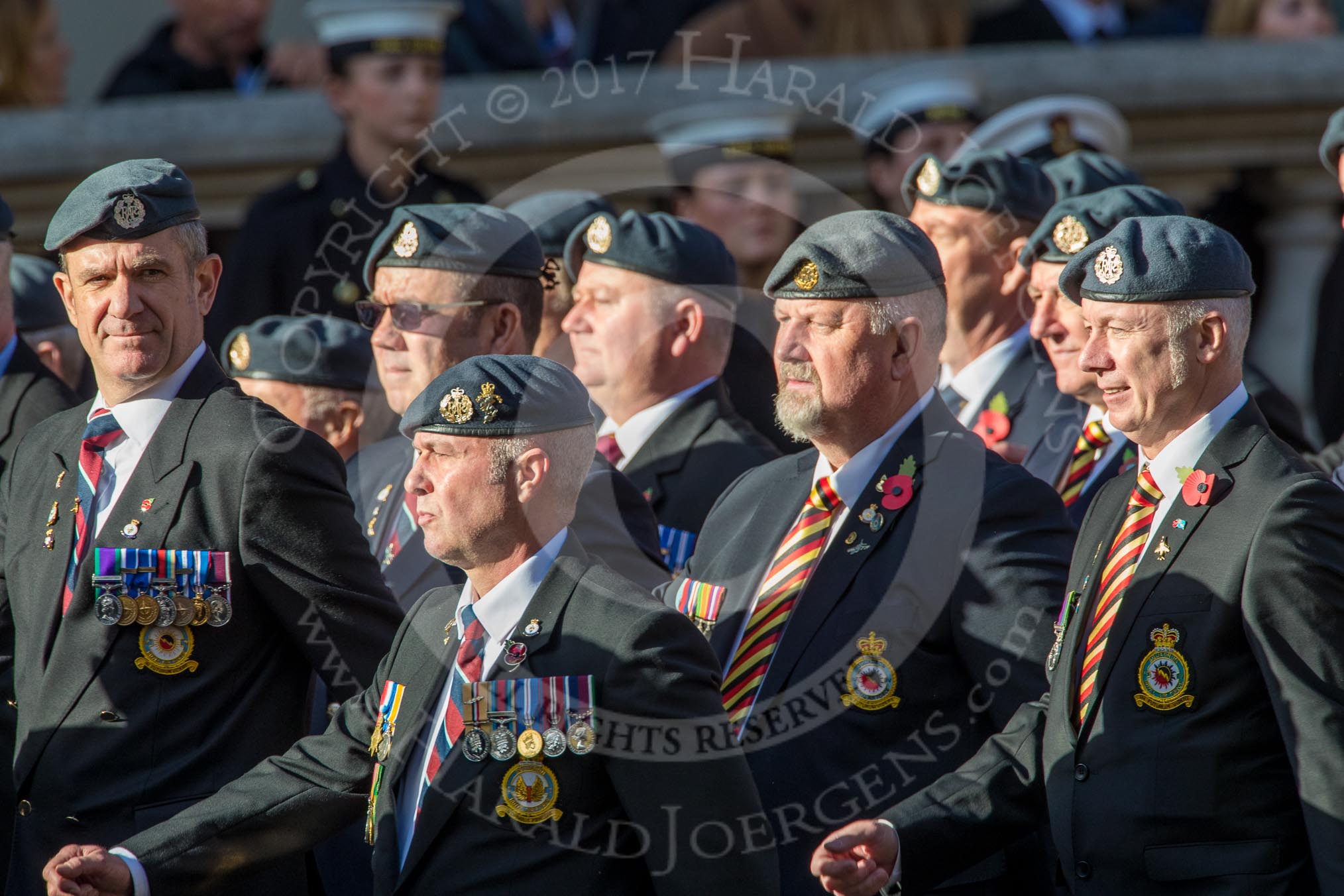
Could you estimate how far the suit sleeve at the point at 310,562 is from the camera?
4.32 m

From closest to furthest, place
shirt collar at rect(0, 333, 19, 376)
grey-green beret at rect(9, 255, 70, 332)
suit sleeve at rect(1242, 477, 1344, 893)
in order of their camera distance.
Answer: suit sleeve at rect(1242, 477, 1344, 893)
shirt collar at rect(0, 333, 19, 376)
grey-green beret at rect(9, 255, 70, 332)

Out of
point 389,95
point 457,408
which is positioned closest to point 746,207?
point 389,95

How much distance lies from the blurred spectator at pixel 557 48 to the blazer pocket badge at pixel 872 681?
5.23 meters

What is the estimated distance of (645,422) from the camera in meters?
5.61

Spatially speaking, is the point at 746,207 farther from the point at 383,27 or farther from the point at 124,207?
the point at 124,207

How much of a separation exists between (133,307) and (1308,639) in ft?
7.97

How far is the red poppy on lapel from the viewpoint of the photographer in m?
3.83

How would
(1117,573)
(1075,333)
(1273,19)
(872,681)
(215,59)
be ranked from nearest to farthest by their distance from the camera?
(1117,573)
(872,681)
(1075,333)
(1273,19)
(215,59)

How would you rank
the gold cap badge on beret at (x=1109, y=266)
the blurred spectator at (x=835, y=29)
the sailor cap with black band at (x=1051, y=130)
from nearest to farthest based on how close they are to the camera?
the gold cap badge on beret at (x=1109, y=266) < the sailor cap with black band at (x=1051, y=130) < the blurred spectator at (x=835, y=29)

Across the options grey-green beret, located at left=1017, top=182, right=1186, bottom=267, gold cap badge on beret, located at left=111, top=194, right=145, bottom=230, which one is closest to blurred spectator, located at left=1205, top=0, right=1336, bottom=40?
grey-green beret, located at left=1017, top=182, right=1186, bottom=267

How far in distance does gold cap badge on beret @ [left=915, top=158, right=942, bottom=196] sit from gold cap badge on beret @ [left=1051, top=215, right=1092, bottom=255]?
659mm

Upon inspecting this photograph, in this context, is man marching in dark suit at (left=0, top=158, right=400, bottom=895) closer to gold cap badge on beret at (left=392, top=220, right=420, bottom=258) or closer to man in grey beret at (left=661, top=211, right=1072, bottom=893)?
man in grey beret at (left=661, top=211, right=1072, bottom=893)

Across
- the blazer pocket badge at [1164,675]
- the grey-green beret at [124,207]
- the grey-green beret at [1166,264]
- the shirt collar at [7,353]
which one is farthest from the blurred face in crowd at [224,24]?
the blazer pocket badge at [1164,675]

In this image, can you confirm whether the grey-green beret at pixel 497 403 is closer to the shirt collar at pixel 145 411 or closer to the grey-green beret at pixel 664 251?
the shirt collar at pixel 145 411
